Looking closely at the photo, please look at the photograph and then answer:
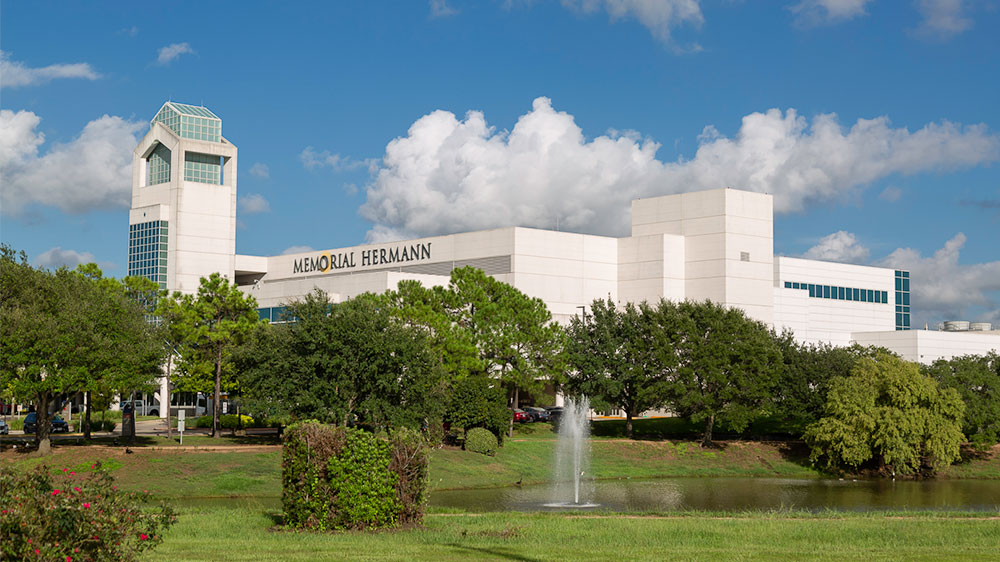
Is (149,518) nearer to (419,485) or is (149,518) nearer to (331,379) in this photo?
(419,485)

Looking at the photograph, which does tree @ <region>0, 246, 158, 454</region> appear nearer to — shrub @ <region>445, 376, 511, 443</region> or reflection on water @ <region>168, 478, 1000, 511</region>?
reflection on water @ <region>168, 478, 1000, 511</region>

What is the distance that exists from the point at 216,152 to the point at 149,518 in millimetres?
114981

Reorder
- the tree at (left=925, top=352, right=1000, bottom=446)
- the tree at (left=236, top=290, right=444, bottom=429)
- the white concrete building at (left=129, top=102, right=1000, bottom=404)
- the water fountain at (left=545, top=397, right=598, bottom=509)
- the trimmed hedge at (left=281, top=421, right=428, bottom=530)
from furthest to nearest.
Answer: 1. the white concrete building at (left=129, top=102, right=1000, bottom=404)
2. the tree at (left=925, top=352, right=1000, bottom=446)
3. the tree at (left=236, top=290, right=444, bottom=429)
4. the water fountain at (left=545, top=397, right=598, bottom=509)
5. the trimmed hedge at (left=281, top=421, right=428, bottom=530)

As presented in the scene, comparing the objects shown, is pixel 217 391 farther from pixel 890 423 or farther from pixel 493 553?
pixel 493 553

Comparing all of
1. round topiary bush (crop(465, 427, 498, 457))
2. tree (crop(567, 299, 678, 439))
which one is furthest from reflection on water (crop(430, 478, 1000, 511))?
tree (crop(567, 299, 678, 439))

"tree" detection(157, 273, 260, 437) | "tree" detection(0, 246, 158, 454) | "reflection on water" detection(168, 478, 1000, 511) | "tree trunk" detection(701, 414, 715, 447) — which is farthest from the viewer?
"tree trunk" detection(701, 414, 715, 447)

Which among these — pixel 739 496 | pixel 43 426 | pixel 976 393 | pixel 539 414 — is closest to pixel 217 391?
pixel 43 426

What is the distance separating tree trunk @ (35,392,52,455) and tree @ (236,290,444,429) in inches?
381

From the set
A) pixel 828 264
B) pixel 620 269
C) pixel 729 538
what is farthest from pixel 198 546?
pixel 828 264

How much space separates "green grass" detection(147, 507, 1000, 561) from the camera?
750 inches

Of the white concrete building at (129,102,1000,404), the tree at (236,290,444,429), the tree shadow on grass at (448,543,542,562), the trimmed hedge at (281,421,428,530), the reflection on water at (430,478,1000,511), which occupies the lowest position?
the reflection on water at (430,478,1000,511)

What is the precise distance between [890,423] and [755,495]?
1489 centimetres

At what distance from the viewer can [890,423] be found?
57.2 meters

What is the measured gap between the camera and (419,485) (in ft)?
80.2
